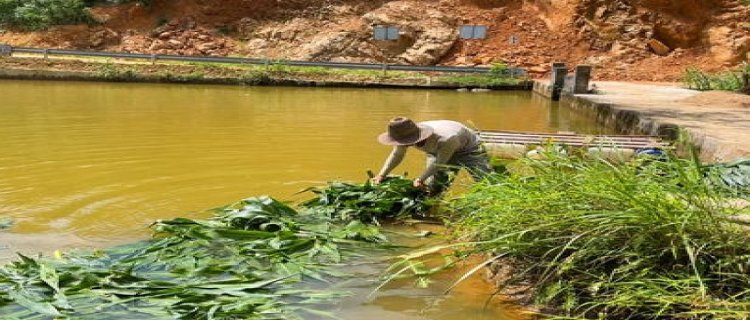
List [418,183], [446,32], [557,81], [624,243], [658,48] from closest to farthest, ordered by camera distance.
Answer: [624,243]
[418,183]
[557,81]
[658,48]
[446,32]

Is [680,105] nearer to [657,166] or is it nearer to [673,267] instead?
[657,166]

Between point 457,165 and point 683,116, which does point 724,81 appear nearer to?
point 683,116

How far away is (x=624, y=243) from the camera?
3.63m

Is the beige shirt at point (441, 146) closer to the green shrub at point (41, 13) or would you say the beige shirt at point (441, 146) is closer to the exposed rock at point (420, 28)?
the exposed rock at point (420, 28)

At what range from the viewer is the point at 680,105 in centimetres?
1298

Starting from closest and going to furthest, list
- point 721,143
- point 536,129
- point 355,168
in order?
point 721,143, point 355,168, point 536,129

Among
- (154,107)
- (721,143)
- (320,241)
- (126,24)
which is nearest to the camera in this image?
(320,241)

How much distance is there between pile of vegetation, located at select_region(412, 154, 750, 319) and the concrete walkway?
10.6 feet

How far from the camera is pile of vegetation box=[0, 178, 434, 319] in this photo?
3689 millimetres

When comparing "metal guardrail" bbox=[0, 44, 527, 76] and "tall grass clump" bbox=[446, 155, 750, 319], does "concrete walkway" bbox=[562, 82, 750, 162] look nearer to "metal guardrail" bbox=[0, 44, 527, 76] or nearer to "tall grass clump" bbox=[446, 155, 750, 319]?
"tall grass clump" bbox=[446, 155, 750, 319]

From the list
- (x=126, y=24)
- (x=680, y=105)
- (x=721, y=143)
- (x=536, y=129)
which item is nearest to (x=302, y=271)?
(x=721, y=143)

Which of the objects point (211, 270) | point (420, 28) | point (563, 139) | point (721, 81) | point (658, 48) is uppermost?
point (420, 28)

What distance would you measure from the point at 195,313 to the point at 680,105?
1134 cm

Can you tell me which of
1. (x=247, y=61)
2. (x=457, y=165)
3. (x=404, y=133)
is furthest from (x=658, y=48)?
(x=404, y=133)
